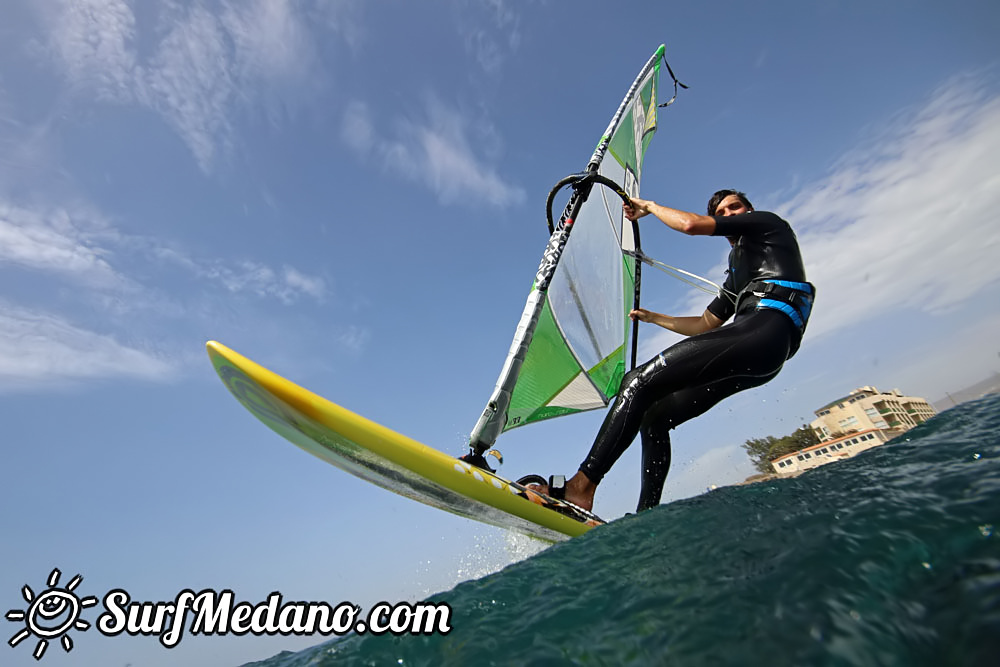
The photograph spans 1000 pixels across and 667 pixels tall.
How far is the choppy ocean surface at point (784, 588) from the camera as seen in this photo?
1.35 m

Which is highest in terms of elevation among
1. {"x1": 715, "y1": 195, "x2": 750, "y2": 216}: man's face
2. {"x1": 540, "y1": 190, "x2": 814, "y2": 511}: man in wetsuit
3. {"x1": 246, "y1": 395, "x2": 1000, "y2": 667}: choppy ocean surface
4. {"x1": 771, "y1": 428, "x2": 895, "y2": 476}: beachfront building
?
{"x1": 771, "y1": 428, "x2": 895, "y2": 476}: beachfront building

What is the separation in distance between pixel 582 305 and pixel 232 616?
5.72m

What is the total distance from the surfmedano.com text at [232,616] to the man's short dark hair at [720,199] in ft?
17.2

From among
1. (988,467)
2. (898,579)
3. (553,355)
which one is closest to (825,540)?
(898,579)

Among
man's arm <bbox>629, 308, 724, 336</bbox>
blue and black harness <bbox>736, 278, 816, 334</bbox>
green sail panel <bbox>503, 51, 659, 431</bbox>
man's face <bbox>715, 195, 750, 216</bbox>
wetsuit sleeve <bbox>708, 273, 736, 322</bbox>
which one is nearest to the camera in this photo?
blue and black harness <bbox>736, 278, 816, 334</bbox>

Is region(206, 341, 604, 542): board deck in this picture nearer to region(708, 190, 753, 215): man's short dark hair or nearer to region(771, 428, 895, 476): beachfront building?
region(708, 190, 753, 215): man's short dark hair

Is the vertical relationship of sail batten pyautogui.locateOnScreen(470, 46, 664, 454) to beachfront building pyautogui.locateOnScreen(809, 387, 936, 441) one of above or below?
below

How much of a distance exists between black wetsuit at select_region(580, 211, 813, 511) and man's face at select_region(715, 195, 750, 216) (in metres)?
0.63

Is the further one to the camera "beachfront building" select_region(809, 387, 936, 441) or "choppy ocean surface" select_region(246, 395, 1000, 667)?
"beachfront building" select_region(809, 387, 936, 441)

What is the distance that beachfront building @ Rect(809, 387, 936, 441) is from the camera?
182 ft

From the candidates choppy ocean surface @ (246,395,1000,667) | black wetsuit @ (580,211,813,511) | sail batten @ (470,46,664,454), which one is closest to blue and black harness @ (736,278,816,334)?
black wetsuit @ (580,211,813,511)

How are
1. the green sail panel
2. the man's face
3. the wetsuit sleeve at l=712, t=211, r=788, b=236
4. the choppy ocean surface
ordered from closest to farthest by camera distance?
1. the choppy ocean surface
2. the wetsuit sleeve at l=712, t=211, r=788, b=236
3. the man's face
4. the green sail panel

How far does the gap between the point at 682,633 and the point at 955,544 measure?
1022mm

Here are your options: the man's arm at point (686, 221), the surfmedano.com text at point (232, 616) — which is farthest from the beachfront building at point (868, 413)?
the surfmedano.com text at point (232, 616)
